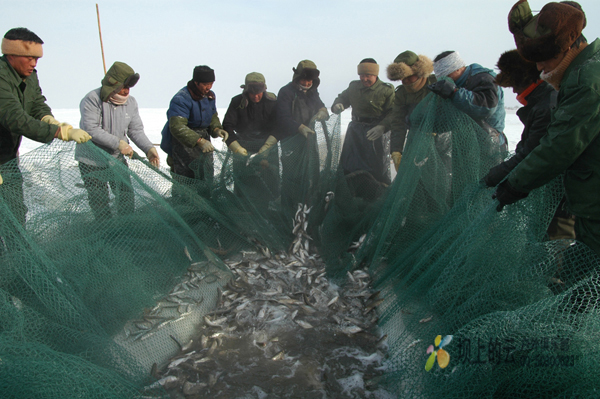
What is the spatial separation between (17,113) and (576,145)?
4667mm

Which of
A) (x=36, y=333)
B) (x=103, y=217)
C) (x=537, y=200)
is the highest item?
(x=103, y=217)

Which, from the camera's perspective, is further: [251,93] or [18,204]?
[251,93]

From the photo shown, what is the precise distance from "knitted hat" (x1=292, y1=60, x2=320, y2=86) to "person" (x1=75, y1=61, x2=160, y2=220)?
2.59 metres

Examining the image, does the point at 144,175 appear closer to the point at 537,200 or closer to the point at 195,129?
the point at 195,129

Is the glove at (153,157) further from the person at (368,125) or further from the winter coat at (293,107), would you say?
the person at (368,125)

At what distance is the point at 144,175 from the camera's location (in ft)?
14.7

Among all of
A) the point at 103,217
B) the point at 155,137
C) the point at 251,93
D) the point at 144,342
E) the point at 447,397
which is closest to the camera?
the point at 447,397

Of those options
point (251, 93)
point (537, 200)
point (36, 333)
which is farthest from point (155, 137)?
point (537, 200)

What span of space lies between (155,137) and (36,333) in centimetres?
1472

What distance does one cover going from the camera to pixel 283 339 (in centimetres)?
376

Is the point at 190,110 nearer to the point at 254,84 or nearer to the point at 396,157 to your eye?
the point at 254,84

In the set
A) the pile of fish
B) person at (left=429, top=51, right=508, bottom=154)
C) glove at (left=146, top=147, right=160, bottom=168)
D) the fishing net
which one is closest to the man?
the fishing net

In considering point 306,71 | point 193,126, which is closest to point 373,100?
point 306,71

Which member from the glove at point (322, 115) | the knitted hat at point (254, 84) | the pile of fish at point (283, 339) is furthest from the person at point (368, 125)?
the pile of fish at point (283, 339)
